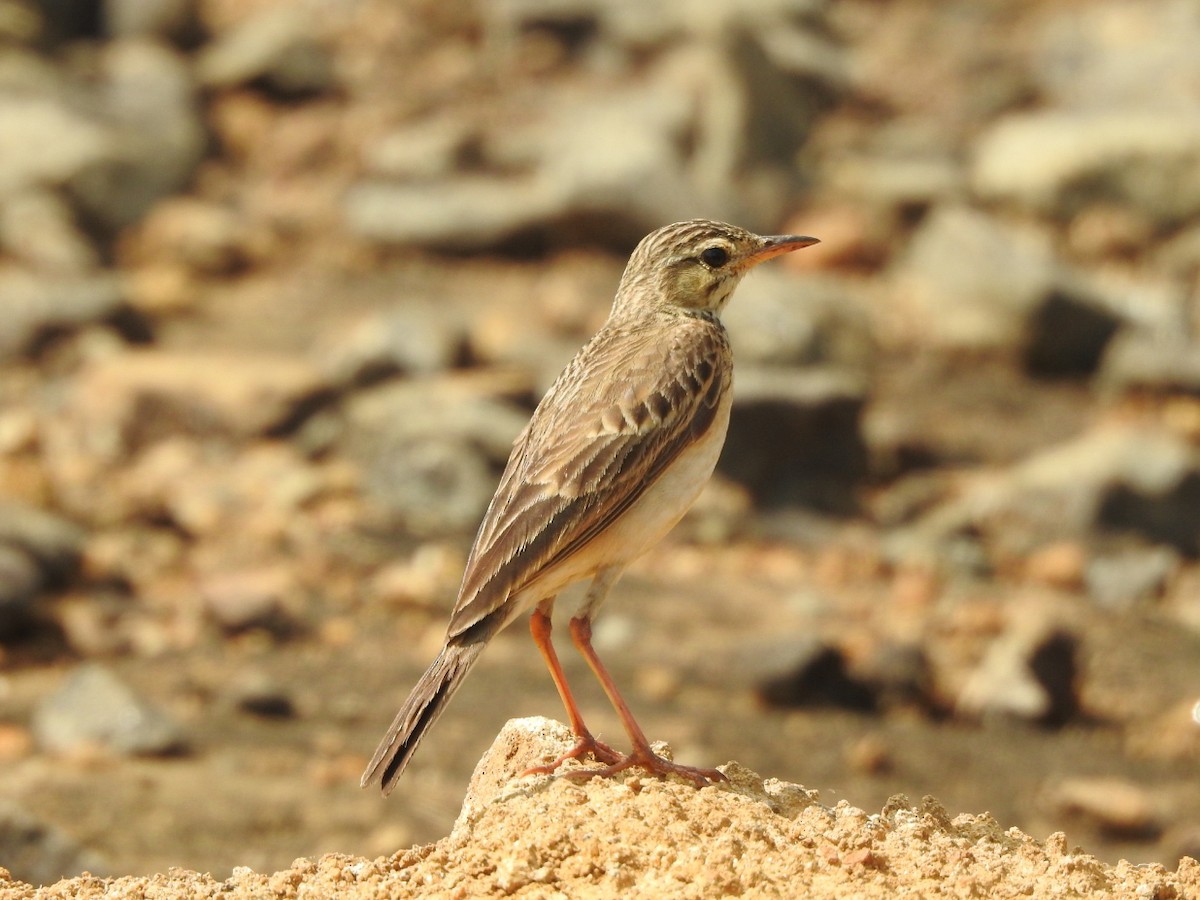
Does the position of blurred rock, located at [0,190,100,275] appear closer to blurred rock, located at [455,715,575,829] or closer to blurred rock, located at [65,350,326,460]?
blurred rock, located at [65,350,326,460]

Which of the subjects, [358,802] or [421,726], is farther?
[358,802]

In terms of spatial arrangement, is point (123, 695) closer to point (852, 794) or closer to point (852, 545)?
point (852, 794)

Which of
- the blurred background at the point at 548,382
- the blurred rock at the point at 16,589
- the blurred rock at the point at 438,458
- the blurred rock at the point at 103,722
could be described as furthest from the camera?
the blurred rock at the point at 438,458

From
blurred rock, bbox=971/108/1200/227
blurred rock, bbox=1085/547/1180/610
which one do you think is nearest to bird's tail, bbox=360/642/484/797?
blurred rock, bbox=1085/547/1180/610

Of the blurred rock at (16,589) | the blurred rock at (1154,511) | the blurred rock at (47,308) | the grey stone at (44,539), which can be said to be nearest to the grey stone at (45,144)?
the blurred rock at (47,308)

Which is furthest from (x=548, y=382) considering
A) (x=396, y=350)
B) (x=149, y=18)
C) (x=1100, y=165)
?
(x=149, y=18)

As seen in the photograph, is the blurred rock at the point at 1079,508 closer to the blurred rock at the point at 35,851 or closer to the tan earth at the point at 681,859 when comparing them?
the blurred rock at the point at 35,851

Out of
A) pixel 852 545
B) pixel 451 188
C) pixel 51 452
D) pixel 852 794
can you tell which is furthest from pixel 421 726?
pixel 451 188
